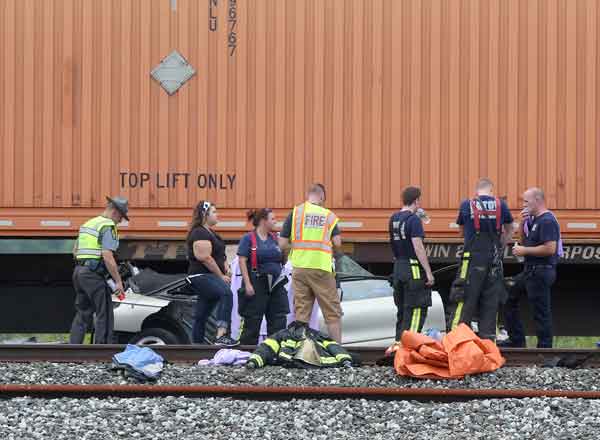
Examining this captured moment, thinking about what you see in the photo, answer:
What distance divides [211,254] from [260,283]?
0.61 m

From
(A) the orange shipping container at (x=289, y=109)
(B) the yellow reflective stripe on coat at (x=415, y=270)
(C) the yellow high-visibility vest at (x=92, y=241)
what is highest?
(A) the orange shipping container at (x=289, y=109)

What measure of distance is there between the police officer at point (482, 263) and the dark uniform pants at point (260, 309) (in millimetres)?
1538

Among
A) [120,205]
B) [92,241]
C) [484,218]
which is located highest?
[120,205]

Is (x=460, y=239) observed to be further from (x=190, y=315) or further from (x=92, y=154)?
(x=92, y=154)

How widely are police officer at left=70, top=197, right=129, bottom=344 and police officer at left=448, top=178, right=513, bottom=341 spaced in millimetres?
3047

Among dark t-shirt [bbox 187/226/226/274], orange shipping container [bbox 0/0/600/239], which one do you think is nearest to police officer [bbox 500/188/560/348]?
orange shipping container [bbox 0/0/600/239]

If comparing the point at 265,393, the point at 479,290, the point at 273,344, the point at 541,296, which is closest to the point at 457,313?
the point at 479,290

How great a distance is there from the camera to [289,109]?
11.7 m

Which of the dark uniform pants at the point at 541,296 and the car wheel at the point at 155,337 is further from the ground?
the dark uniform pants at the point at 541,296

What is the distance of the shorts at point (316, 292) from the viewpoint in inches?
373

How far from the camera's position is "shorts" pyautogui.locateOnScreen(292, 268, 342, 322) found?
9.47 metres

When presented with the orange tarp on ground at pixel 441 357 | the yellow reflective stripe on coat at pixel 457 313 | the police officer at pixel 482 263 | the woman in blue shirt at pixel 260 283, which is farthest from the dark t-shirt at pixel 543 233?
the woman in blue shirt at pixel 260 283

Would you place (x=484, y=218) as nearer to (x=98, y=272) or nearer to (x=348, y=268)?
(x=348, y=268)

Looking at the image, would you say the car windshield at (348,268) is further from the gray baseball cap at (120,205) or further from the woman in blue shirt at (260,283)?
the gray baseball cap at (120,205)
